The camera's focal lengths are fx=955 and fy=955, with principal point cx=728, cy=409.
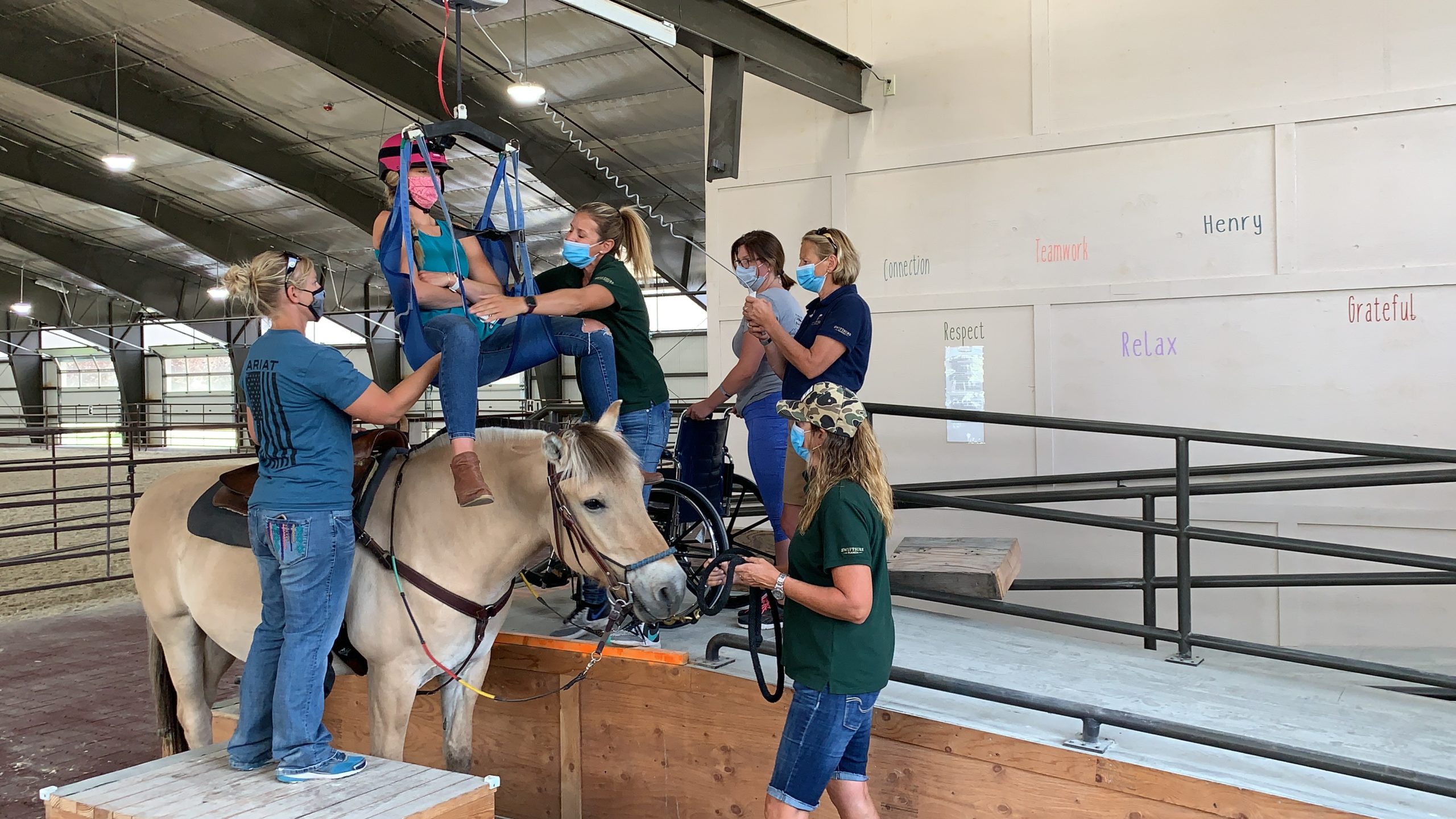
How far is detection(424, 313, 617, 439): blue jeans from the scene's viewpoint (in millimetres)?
2729

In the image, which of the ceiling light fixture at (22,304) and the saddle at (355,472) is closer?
the saddle at (355,472)

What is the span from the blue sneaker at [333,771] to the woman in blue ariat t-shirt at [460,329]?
0.76 meters

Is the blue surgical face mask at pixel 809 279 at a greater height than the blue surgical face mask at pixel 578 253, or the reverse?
the blue surgical face mask at pixel 578 253

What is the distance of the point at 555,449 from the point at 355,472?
2.67ft

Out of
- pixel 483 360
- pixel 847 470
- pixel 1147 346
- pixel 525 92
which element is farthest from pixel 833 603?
pixel 525 92

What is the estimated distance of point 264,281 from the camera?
8.36 feet

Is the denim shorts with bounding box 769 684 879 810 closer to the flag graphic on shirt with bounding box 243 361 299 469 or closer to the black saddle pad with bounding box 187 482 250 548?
the flag graphic on shirt with bounding box 243 361 299 469

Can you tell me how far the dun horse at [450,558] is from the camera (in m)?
2.65

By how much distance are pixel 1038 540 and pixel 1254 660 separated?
1461 millimetres

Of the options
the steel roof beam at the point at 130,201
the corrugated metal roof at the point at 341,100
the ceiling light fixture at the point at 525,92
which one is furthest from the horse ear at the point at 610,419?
the steel roof beam at the point at 130,201

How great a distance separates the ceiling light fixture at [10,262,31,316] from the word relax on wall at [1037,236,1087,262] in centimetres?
3033

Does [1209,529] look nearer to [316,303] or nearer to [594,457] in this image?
[594,457]

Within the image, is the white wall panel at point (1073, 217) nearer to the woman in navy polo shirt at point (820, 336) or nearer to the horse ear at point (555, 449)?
the woman in navy polo shirt at point (820, 336)

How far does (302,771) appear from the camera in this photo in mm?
2555
